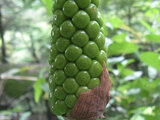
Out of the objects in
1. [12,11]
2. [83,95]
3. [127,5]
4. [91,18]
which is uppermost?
[12,11]

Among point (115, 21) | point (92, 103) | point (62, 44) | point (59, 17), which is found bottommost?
point (92, 103)

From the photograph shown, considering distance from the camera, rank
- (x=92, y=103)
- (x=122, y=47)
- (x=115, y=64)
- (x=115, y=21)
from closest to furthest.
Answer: (x=92, y=103) < (x=122, y=47) < (x=115, y=21) < (x=115, y=64)

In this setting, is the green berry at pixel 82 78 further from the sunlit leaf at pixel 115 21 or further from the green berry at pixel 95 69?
the sunlit leaf at pixel 115 21

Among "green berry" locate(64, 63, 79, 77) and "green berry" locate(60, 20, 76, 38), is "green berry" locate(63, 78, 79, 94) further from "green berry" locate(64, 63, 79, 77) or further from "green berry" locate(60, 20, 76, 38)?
"green berry" locate(60, 20, 76, 38)

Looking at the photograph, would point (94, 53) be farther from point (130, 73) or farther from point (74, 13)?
point (130, 73)

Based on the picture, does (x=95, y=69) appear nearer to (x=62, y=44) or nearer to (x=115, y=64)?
(x=62, y=44)

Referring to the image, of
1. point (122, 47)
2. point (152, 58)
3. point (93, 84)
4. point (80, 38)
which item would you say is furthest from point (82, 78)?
point (152, 58)

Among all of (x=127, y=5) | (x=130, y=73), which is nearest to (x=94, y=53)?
(x=130, y=73)
